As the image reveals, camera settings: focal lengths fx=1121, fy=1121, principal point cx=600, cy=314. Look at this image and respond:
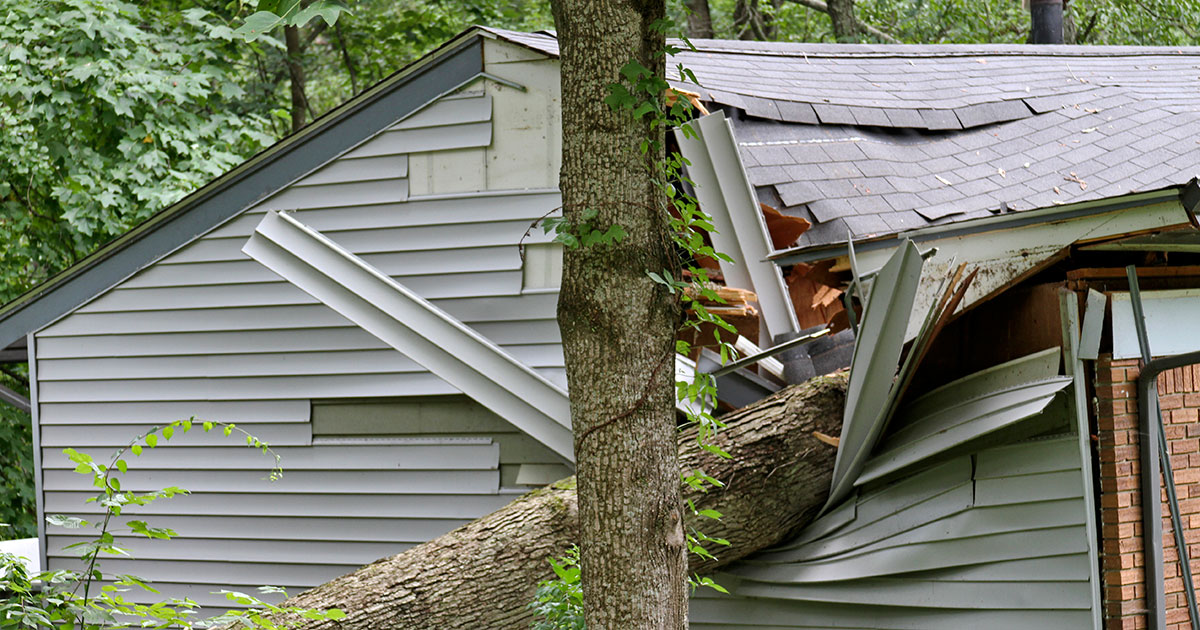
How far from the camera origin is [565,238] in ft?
9.73

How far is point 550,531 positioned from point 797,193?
7.08 ft

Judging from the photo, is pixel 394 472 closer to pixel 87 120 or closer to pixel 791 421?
pixel 791 421

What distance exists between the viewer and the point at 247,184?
6.96 metres

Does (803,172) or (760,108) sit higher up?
(760,108)

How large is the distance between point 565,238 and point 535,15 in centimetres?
1536

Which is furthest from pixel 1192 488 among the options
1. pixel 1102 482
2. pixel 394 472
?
pixel 394 472

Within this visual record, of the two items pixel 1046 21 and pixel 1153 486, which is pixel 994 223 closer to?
pixel 1153 486

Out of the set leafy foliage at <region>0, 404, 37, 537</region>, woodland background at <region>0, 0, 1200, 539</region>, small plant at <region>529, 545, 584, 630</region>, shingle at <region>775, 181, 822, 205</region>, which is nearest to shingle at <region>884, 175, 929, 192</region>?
shingle at <region>775, 181, 822, 205</region>

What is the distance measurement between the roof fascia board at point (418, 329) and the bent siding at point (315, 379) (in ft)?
1.13

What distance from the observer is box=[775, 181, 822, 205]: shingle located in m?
5.68

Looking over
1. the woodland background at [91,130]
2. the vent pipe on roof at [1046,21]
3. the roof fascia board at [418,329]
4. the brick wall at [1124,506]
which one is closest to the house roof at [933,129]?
the brick wall at [1124,506]

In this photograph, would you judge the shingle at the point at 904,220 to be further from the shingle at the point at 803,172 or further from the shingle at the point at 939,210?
the shingle at the point at 803,172

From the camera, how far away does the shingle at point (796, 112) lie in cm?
645

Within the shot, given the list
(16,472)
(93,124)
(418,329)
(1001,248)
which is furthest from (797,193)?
(16,472)
